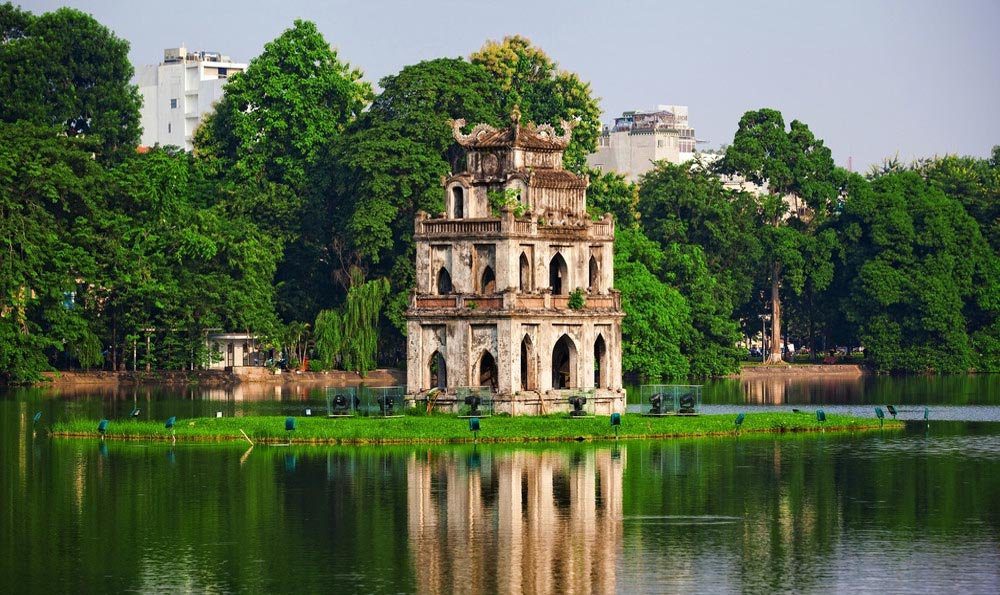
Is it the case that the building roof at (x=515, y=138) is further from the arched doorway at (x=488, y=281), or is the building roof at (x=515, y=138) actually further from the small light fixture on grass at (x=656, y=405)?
the small light fixture on grass at (x=656, y=405)

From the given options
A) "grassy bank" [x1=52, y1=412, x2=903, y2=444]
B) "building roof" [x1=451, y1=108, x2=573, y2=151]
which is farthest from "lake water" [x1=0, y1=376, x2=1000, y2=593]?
"building roof" [x1=451, y1=108, x2=573, y2=151]

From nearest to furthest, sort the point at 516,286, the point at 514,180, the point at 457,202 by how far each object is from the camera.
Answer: the point at 516,286 < the point at 514,180 < the point at 457,202

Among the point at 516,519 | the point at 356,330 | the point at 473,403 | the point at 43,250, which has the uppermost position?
the point at 43,250

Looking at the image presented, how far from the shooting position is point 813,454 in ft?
249

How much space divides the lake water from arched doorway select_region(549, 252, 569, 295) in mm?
11074

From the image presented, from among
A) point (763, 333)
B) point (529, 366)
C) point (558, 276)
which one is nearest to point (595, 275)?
point (558, 276)

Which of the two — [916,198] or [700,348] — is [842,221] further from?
[700,348]

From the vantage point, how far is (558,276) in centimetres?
9000

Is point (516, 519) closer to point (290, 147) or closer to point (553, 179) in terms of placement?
point (553, 179)

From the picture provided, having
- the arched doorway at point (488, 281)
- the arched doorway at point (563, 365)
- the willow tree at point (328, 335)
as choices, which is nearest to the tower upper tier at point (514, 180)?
the arched doorway at point (488, 281)

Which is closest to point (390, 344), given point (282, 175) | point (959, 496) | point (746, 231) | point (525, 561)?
point (282, 175)

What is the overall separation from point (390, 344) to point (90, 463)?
2664 inches

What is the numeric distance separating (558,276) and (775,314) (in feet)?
237

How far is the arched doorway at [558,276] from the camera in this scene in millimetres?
88188
